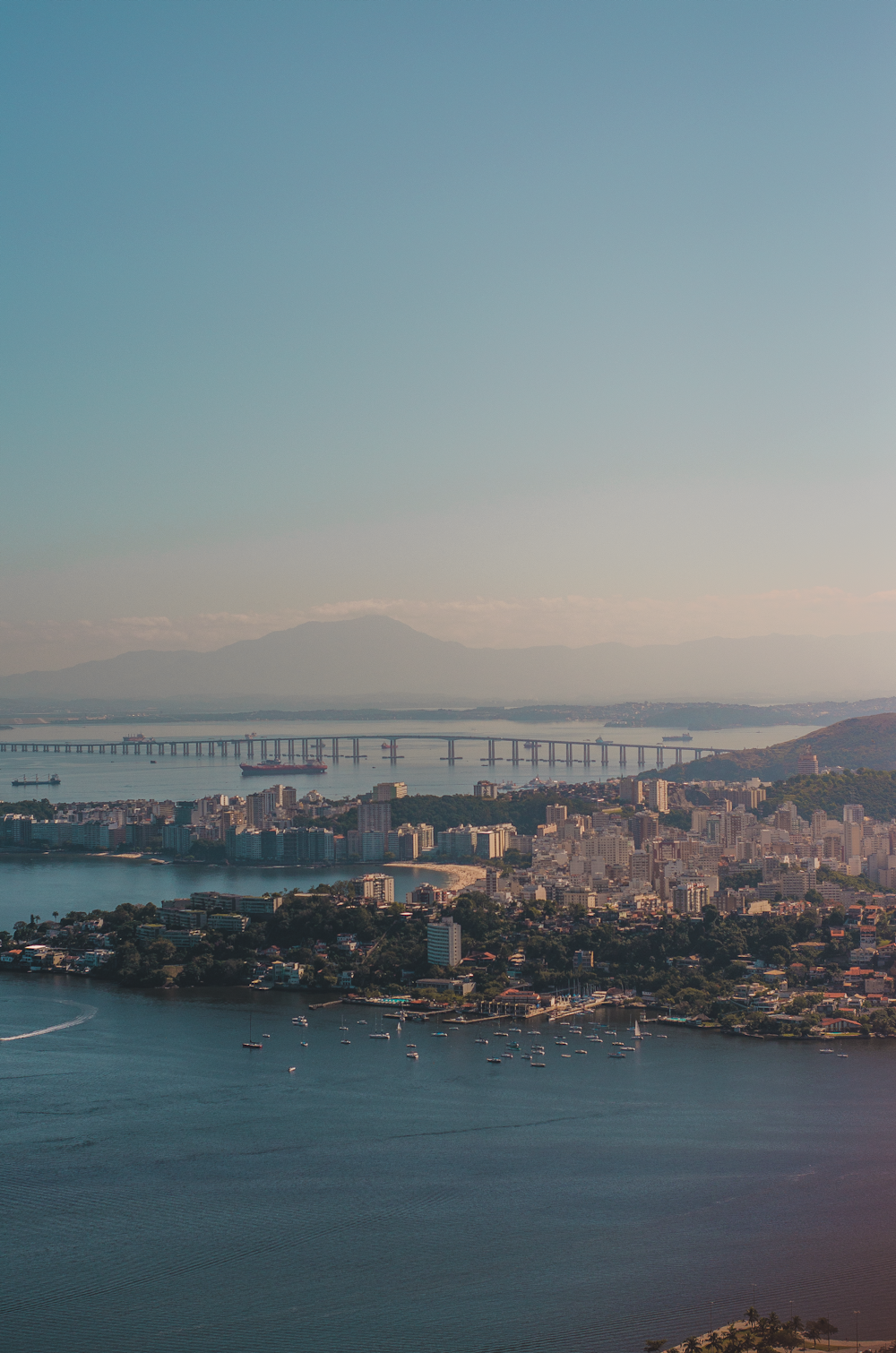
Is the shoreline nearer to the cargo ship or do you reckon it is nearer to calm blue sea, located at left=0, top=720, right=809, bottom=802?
calm blue sea, located at left=0, top=720, right=809, bottom=802

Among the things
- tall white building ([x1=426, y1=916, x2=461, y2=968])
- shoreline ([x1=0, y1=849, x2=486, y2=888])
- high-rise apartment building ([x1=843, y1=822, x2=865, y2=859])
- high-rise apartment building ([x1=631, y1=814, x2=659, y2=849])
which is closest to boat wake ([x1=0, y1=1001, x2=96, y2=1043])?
tall white building ([x1=426, y1=916, x2=461, y2=968])

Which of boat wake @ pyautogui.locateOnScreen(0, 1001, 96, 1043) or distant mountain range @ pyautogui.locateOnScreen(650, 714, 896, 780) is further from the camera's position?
distant mountain range @ pyautogui.locateOnScreen(650, 714, 896, 780)

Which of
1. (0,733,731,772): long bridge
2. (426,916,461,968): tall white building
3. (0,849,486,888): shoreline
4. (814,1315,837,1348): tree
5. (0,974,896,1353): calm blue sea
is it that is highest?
(0,733,731,772): long bridge

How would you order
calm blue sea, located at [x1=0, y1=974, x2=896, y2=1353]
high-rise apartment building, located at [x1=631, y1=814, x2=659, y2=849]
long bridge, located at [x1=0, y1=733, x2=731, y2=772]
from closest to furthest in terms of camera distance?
1. calm blue sea, located at [x1=0, y1=974, x2=896, y2=1353]
2. high-rise apartment building, located at [x1=631, y1=814, x2=659, y2=849]
3. long bridge, located at [x1=0, y1=733, x2=731, y2=772]

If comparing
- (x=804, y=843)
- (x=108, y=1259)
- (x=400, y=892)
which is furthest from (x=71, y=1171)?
(x=804, y=843)

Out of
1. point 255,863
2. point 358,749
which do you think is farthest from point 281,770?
point 255,863

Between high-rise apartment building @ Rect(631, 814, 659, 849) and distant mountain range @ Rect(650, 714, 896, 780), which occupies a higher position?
distant mountain range @ Rect(650, 714, 896, 780)
